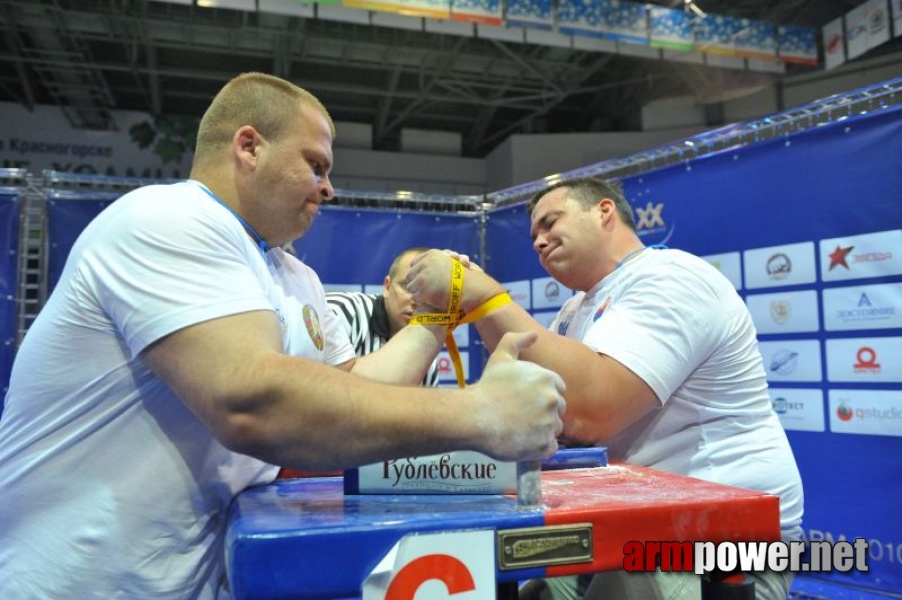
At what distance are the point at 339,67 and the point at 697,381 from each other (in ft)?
31.2

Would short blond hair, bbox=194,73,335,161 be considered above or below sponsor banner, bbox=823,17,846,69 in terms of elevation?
below

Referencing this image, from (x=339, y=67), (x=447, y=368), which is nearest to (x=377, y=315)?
(x=447, y=368)

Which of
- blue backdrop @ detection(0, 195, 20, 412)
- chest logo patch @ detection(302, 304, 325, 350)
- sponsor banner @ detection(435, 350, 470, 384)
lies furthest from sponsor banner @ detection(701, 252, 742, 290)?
blue backdrop @ detection(0, 195, 20, 412)

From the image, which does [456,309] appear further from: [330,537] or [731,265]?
[731,265]

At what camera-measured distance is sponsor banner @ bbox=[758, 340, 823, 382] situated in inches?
119

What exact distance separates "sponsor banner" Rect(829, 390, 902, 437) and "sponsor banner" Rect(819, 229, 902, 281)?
50 cm

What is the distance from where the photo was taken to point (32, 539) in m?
1.06

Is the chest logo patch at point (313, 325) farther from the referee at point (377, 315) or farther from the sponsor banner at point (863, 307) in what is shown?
the sponsor banner at point (863, 307)

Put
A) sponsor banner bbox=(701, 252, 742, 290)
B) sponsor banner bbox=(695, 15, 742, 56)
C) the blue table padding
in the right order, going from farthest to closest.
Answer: sponsor banner bbox=(695, 15, 742, 56) → sponsor banner bbox=(701, 252, 742, 290) → the blue table padding

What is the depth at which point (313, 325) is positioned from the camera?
4.97 feet

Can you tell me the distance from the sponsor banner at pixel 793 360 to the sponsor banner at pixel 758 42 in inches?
236

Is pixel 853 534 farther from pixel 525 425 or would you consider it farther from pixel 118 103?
pixel 118 103

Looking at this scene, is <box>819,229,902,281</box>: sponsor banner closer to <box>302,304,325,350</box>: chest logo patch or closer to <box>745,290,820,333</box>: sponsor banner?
<box>745,290,820,333</box>: sponsor banner

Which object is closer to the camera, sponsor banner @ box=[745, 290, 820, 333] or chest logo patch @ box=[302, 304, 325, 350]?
chest logo patch @ box=[302, 304, 325, 350]
